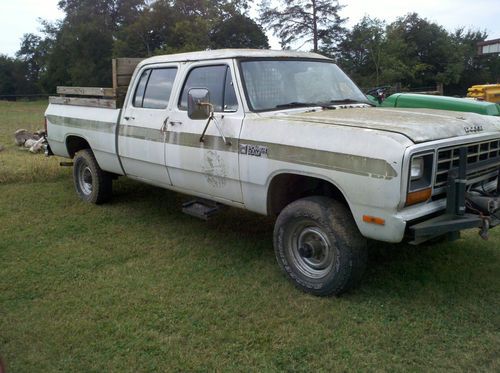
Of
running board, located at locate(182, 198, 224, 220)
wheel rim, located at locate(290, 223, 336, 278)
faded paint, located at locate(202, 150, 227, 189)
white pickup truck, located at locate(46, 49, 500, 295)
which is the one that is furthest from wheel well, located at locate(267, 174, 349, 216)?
running board, located at locate(182, 198, 224, 220)

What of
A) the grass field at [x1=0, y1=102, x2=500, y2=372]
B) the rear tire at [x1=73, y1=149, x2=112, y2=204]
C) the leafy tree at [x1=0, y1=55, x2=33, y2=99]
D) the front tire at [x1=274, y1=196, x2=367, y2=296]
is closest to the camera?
the grass field at [x1=0, y1=102, x2=500, y2=372]

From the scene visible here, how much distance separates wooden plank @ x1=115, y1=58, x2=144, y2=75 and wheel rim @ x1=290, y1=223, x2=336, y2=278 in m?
3.51

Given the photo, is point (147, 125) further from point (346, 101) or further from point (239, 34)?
point (239, 34)

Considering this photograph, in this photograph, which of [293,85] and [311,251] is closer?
[311,251]

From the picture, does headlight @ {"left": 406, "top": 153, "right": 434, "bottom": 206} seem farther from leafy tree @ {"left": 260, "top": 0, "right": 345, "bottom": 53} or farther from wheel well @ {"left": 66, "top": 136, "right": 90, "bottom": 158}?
leafy tree @ {"left": 260, "top": 0, "right": 345, "bottom": 53}

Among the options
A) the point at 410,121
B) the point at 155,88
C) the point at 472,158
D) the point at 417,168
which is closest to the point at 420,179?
the point at 417,168

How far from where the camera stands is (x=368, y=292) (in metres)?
4.18

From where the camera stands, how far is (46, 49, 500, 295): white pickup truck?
356cm

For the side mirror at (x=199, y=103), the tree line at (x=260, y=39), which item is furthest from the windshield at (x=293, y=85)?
the tree line at (x=260, y=39)

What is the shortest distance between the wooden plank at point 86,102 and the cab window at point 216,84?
144 cm

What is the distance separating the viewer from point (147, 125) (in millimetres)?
5551

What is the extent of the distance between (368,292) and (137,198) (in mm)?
4333

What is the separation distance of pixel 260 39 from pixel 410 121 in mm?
41116

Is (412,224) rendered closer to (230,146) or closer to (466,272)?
(466,272)
